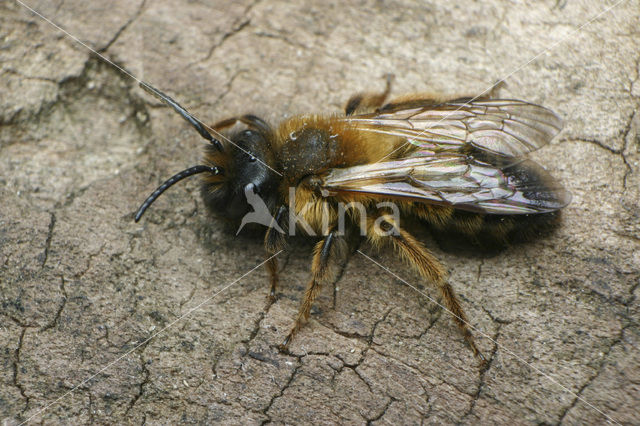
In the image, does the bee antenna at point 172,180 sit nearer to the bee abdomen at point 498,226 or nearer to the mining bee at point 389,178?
the mining bee at point 389,178

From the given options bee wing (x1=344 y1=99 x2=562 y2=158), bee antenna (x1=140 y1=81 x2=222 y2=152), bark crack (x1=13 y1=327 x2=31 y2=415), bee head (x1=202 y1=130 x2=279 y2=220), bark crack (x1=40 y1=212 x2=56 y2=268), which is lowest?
bark crack (x1=13 y1=327 x2=31 y2=415)

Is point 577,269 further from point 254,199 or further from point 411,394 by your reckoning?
point 254,199

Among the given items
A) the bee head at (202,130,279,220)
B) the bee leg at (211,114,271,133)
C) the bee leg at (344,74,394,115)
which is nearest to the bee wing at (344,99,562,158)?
the bee leg at (344,74,394,115)

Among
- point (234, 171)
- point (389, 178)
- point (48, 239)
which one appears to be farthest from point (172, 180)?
point (389, 178)

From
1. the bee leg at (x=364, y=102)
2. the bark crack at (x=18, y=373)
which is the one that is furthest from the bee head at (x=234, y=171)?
the bark crack at (x=18, y=373)

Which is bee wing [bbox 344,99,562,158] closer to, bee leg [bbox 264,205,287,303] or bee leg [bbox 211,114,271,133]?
bee leg [bbox 211,114,271,133]
